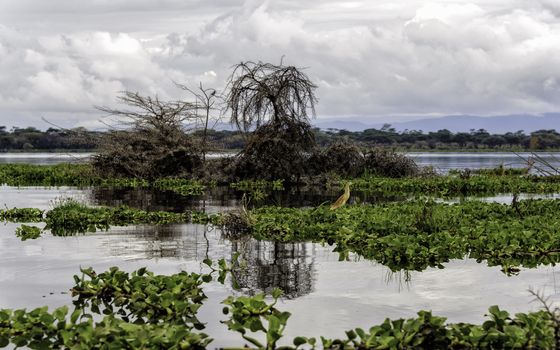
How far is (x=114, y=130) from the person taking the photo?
39062mm

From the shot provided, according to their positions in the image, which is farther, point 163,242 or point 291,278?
point 163,242

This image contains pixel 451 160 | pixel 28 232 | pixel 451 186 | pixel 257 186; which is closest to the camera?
pixel 28 232

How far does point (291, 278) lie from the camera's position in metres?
13.0

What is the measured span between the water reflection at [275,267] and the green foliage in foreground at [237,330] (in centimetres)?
162

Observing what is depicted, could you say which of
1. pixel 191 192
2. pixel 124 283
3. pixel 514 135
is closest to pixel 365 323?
pixel 124 283

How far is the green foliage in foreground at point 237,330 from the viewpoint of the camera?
862 cm

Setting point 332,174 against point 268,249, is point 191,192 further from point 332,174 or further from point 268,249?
point 268,249

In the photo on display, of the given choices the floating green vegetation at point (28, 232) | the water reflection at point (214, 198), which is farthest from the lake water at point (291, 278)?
the water reflection at point (214, 198)

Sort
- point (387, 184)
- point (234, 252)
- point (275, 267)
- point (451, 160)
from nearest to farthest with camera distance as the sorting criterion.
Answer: point (275, 267)
point (234, 252)
point (387, 184)
point (451, 160)

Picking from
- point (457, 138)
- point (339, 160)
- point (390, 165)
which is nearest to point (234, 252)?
point (339, 160)

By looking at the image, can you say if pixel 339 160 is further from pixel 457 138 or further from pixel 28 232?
pixel 457 138

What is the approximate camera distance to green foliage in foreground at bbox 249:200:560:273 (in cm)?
1488

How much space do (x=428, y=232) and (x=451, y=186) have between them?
1660cm

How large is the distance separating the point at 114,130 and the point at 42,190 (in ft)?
20.3
